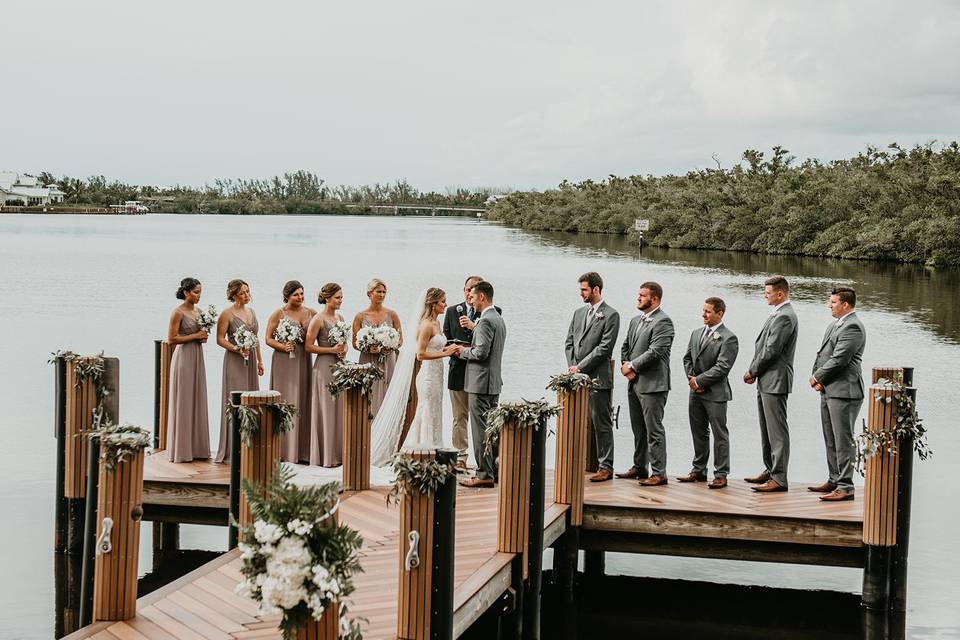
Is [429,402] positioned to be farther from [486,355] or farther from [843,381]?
[843,381]

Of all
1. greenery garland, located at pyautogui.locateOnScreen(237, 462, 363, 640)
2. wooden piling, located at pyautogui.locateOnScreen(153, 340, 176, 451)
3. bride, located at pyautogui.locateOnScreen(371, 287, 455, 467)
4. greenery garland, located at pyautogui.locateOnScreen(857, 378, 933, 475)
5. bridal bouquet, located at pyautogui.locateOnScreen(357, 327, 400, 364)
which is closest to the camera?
greenery garland, located at pyautogui.locateOnScreen(237, 462, 363, 640)

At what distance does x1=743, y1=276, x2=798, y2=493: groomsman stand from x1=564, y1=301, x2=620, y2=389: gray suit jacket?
1.24 meters

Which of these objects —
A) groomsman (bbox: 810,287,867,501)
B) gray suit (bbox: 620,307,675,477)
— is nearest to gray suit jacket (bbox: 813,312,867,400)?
groomsman (bbox: 810,287,867,501)

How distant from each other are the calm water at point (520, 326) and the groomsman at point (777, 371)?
175cm

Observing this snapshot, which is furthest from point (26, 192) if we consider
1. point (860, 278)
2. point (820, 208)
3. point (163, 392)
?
point (163, 392)

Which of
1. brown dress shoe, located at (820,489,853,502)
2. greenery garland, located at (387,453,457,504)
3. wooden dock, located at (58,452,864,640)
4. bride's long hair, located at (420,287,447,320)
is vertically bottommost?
wooden dock, located at (58,452,864,640)

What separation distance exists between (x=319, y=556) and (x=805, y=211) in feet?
201

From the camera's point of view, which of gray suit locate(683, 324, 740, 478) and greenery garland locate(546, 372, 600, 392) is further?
gray suit locate(683, 324, 740, 478)

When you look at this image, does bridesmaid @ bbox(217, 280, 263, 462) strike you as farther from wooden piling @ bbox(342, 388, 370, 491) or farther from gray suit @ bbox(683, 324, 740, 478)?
gray suit @ bbox(683, 324, 740, 478)

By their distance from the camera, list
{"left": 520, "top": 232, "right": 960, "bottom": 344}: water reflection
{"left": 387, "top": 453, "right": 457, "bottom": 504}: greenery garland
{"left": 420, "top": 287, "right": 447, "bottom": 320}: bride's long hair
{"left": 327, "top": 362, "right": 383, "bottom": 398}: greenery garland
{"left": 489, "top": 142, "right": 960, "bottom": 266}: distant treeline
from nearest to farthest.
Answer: {"left": 387, "top": 453, "right": 457, "bottom": 504}: greenery garland < {"left": 327, "top": 362, "right": 383, "bottom": 398}: greenery garland < {"left": 420, "top": 287, "right": 447, "bottom": 320}: bride's long hair < {"left": 520, "top": 232, "right": 960, "bottom": 344}: water reflection < {"left": 489, "top": 142, "right": 960, "bottom": 266}: distant treeline

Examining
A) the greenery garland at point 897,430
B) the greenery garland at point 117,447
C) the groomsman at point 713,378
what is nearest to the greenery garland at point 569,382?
the groomsman at point 713,378

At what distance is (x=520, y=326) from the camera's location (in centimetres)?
3256

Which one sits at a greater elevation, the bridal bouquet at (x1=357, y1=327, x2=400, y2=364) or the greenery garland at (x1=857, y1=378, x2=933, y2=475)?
the bridal bouquet at (x1=357, y1=327, x2=400, y2=364)

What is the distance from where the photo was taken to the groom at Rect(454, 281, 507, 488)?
33.4 feet
